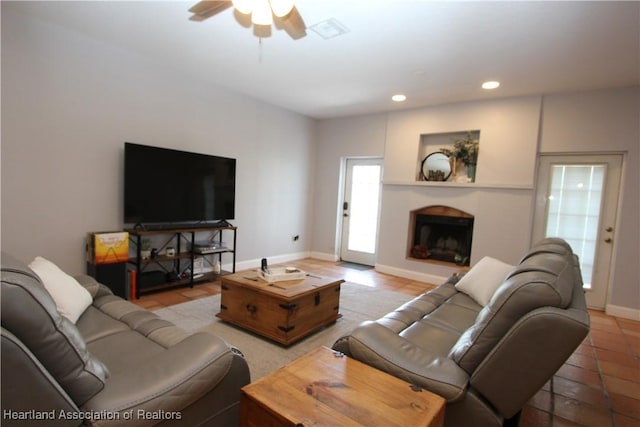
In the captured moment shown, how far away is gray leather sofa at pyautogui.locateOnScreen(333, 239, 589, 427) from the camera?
3.58 ft

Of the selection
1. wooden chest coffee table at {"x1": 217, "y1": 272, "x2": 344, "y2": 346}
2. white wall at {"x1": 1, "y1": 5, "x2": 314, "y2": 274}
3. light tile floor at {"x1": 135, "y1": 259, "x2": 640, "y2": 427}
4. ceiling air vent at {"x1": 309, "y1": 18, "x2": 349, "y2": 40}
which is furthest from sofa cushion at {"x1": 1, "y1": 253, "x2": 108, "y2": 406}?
white wall at {"x1": 1, "y1": 5, "x2": 314, "y2": 274}

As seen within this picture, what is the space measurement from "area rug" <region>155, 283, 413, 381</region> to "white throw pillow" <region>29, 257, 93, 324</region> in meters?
1.07

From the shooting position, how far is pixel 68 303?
178 cm

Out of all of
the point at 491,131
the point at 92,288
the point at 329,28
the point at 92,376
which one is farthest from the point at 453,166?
the point at 92,376

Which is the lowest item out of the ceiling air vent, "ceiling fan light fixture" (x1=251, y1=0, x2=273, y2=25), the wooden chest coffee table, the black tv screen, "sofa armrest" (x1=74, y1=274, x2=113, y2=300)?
the wooden chest coffee table

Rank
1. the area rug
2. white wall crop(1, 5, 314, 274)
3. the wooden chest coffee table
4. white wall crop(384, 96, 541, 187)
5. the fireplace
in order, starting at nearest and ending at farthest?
1. the area rug
2. the wooden chest coffee table
3. white wall crop(1, 5, 314, 274)
4. white wall crop(384, 96, 541, 187)
5. the fireplace

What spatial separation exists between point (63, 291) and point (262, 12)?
6.51 ft

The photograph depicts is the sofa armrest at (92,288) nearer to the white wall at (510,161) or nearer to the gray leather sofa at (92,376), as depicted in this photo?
the gray leather sofa at (92,376)

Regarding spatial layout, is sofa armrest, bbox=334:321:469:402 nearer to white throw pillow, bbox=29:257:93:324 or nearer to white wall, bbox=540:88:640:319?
white throw pillow, bbox=29:257:93:324

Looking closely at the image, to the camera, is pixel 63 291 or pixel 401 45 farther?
pixel 401 45

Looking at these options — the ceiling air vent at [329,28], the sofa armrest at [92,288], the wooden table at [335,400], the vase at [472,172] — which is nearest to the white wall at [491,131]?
the vase at [472,172]

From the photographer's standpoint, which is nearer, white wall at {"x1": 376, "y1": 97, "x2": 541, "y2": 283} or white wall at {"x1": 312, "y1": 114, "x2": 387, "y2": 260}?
white wall at {"x1": 376, "y1": 97, "x2": 541, "y2": 283}

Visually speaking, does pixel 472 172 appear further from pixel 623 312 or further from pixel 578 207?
pixel 623 312

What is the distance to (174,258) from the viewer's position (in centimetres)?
376
